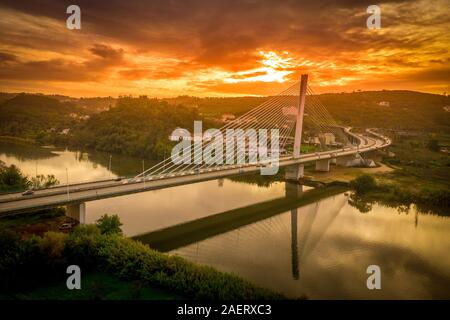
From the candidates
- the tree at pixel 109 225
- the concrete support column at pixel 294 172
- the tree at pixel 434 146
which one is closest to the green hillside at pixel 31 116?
the concrete support column at pixel 294 172

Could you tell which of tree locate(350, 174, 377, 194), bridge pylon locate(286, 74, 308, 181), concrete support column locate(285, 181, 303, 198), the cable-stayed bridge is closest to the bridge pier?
the cable-stayed bridge

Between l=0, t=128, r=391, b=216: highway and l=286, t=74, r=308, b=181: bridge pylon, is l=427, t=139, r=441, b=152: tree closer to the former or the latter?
l=286, t=74, r=308, b=181: bridge pylon

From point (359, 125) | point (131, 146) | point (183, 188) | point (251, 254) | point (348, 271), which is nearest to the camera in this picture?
point (348, 271)

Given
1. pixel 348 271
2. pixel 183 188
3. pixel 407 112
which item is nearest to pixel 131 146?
pixel 183 188

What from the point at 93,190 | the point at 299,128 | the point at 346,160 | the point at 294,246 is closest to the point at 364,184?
the point at 299,128
